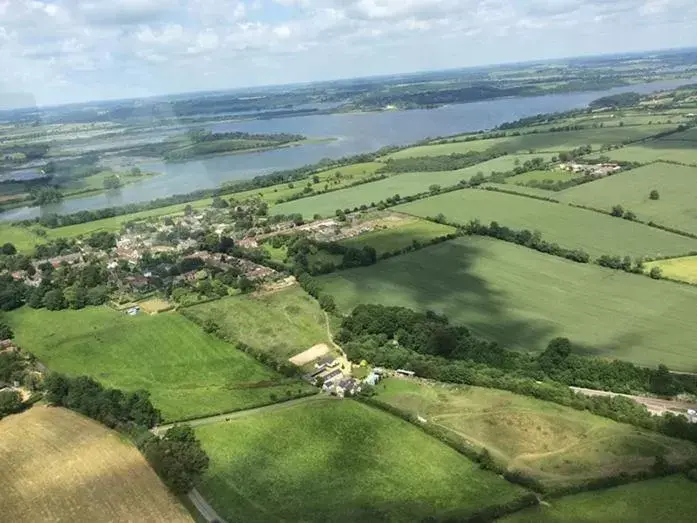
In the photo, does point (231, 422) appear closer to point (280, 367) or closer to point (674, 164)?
point (280, 367)

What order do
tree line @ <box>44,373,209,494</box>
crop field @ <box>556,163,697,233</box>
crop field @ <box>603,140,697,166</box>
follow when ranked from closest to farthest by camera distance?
tree line @ <box>44,373,209,494</box> → crop field @ <box>556,163,697,233</box> → crop field @ <box>603,140,697,166</box>

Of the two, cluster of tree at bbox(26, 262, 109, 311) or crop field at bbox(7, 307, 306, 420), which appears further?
cluster of tree at bbox(26, 262, 109, 311)

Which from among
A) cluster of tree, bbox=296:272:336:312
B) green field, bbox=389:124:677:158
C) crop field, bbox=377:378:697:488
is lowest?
crop field, bbox=377:378:697:488

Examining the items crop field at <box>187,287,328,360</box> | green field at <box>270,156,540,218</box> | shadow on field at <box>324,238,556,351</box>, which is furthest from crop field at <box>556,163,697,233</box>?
crop field at <box>187,287,328,360</box>

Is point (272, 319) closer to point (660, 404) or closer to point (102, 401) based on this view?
point (102, 401)

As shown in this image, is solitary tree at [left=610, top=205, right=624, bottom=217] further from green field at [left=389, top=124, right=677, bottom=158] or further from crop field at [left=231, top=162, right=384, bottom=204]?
green field at [left=389, top=124, right=677, bottom=158]

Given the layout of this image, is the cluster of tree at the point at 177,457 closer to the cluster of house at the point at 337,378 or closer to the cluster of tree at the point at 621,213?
the cluster of house at the point at 337,378

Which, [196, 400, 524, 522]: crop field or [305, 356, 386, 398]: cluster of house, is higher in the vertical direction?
[305, 356, 386, 398]: cluster of house

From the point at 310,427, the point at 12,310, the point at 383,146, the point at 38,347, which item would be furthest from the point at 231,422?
the point at 383,146
